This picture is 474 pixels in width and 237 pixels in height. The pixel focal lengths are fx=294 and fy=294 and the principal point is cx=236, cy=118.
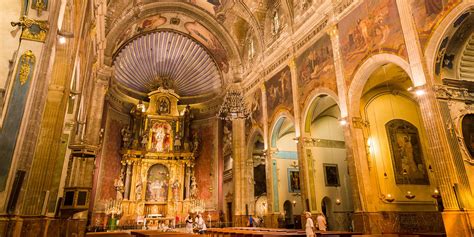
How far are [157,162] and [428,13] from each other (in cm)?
1785

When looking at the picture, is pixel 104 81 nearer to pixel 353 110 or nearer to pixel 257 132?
pixel 257 132

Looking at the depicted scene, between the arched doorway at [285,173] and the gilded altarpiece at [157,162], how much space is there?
22.8 ft

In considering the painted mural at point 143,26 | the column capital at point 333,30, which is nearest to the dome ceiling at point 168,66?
the painted mural at point 143,26

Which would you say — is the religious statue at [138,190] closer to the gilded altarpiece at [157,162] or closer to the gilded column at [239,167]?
the gilded altarpiece at [157,162]

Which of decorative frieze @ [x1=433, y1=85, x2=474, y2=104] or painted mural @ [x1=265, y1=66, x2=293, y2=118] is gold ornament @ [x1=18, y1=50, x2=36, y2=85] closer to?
decorative frieze @ [x1=433, y1=85, x2=474, y2=104]

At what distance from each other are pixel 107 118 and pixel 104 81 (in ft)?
15.3

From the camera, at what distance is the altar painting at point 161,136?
21312mm

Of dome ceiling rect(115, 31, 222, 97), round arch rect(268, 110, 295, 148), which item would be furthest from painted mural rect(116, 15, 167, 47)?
round arch rect(268, 110, 295, 148)

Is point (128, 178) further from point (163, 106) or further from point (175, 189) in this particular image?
point (163, 106)

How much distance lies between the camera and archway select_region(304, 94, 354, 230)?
15023 mm

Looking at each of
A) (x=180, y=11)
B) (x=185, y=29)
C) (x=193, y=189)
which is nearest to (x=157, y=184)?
(x=193, y=189)

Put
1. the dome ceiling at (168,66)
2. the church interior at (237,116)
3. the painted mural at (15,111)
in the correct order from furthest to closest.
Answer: the dome ceiling at (168,66), the church interior at (237,116), the painted mural at (15,111)

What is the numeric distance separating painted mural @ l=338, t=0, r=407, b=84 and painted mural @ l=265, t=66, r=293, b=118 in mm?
3606

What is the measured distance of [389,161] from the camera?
444 inches
